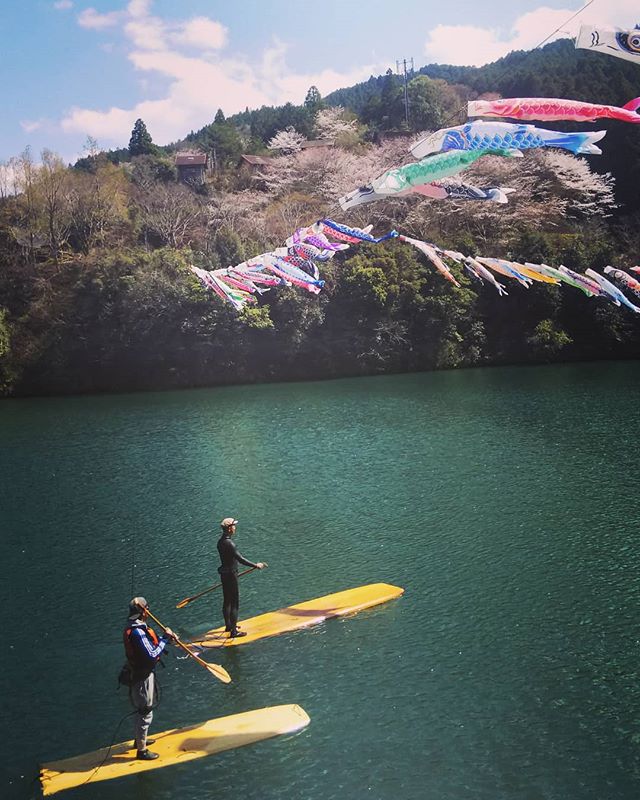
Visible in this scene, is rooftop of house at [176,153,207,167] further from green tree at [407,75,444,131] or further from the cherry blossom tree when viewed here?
green tree at [407,75,444,131]

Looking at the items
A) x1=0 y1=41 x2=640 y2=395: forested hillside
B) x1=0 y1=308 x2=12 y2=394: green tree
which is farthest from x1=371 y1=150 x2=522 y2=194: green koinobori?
x1=0 y1=308 x2=12 y2=394: green tree

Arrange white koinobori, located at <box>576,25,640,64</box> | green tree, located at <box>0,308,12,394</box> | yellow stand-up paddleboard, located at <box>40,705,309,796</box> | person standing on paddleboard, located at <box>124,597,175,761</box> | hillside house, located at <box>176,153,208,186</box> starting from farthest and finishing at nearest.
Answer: hillside house, located at <box>176,153,208,186</box>
green tree, located at <box>0,308,12,394</box>
white koinobori, located at <box>576,25,640,64</box>
person standing on paddleboard, located at <box>124,597,175,761</box>
yellow stand-up paddleboard, located at <box>40,705,309,796</box>

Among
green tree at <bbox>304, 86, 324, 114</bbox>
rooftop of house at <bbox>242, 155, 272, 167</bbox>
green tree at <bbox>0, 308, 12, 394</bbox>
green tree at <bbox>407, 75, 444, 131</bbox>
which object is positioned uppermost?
green tree at <bbox>304, 86, 324, 114</bbox>

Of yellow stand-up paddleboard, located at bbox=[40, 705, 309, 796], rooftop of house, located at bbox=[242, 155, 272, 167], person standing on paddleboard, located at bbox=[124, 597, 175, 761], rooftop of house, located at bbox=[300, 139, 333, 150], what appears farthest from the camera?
rooftop of house, located at bbox=[242, 155, 272, 167]

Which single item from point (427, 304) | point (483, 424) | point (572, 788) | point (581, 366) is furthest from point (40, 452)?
point (581, 366)

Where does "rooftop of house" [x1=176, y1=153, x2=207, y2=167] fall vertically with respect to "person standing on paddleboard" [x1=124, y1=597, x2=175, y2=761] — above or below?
above

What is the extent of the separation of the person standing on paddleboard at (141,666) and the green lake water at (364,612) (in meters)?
0.55

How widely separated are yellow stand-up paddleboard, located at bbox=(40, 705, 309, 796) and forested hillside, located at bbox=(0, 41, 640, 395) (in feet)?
115

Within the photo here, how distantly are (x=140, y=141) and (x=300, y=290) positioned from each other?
124ft

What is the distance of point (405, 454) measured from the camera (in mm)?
23047

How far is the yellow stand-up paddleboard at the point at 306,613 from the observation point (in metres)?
11.4

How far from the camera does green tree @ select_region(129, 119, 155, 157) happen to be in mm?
71312

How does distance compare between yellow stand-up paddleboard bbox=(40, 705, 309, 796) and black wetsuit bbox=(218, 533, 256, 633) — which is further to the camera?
black wetsuit bbox=(218, 533, 256, 633)

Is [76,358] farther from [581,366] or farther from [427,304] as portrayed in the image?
[581,366]
